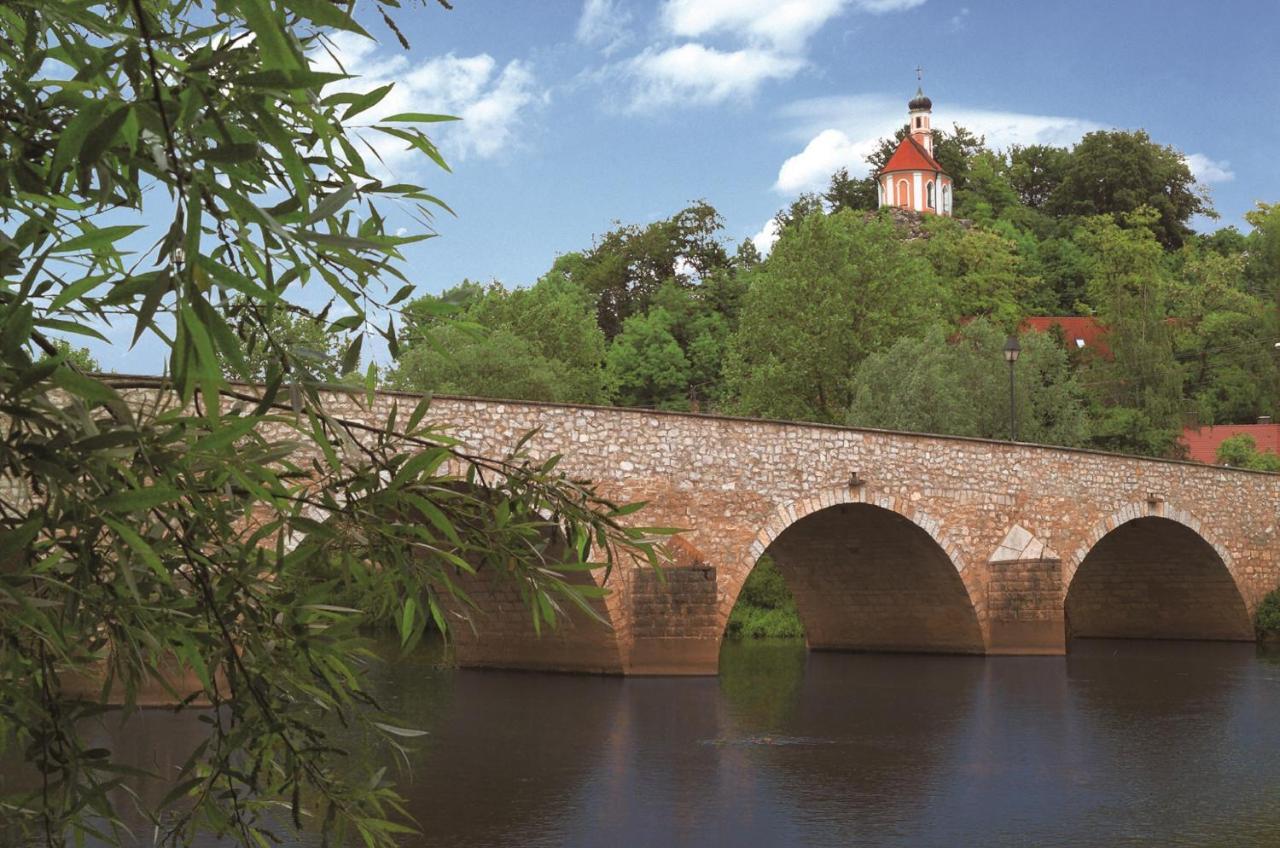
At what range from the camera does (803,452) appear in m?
15.3

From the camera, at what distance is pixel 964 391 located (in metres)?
23.9

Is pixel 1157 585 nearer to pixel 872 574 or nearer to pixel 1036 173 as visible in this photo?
pixel 872 574

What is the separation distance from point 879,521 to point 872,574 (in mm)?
1396

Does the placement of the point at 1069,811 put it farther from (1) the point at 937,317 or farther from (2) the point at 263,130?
(1) the point at 937,317

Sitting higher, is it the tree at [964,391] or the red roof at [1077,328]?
the red roof at [1077,328]

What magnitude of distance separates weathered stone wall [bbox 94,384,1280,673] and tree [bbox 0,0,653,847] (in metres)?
8.97

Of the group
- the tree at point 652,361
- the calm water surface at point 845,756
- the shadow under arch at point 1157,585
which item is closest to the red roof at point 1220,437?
the shadow under arch at point 1157,585

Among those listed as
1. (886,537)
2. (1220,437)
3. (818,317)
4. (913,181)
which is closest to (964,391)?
(818,317)

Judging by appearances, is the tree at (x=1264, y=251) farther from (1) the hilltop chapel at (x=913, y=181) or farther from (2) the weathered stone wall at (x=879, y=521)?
(2) the weathered stone wall at (x=879, y=521)

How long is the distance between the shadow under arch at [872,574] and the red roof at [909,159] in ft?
112

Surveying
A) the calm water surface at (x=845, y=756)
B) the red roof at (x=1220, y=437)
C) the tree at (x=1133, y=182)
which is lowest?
the calm water surface at (x=845, y=756)

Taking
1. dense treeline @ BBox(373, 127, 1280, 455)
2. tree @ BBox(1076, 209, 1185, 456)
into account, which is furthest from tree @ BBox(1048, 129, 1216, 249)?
tree @ BBox(1076, 209, 1185, 456)

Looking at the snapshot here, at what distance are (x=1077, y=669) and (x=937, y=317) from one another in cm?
1320

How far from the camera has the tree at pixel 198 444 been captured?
143 cm
